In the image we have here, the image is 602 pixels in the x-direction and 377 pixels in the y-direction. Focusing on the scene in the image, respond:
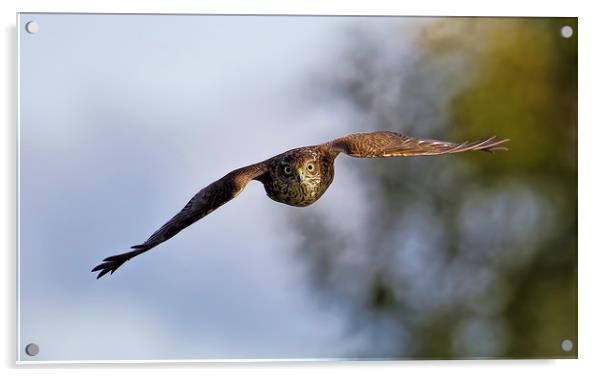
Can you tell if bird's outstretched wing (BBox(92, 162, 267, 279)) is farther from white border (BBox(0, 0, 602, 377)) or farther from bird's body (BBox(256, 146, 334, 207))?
white border (BBox(0, 0, 602, 377))

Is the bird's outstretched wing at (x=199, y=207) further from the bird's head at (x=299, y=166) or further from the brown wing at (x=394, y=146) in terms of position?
the brown wing at (x=394, y=146)

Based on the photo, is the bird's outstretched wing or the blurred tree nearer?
the bird's outstretched wing

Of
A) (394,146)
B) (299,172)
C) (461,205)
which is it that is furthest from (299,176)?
(461,205)

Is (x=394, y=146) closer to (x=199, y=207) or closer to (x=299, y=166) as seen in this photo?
(x=299, y=166)

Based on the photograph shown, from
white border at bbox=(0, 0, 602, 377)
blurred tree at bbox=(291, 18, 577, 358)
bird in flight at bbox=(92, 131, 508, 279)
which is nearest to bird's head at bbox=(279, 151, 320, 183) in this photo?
bird in flight at bbox=(92, 131, 508, 279)

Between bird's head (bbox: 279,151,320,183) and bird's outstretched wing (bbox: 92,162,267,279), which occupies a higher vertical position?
bird's head (bbox: 279,151,320,183)
